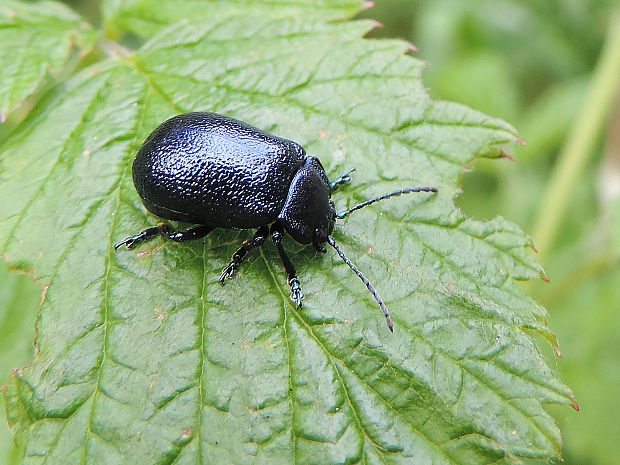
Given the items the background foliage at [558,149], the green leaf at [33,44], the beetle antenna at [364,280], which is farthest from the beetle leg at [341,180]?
the green leaf at [33,44]

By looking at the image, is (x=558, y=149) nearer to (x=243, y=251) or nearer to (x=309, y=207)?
(x=309, y=207)

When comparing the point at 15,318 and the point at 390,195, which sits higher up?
the point at 390,195

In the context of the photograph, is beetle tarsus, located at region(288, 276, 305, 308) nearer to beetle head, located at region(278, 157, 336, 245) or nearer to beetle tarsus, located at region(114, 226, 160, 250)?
beetle head, located at region(278, 157, 336, 245)

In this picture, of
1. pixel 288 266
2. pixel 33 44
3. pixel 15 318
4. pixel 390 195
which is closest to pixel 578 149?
pixel 390 195

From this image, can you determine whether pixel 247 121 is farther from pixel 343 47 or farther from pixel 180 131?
pixel 343 47

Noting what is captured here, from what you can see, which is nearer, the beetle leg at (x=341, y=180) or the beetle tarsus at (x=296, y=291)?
the beetle tarsus at (x=296, y=291)

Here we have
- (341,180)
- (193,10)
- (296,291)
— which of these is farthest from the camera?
(193,10)

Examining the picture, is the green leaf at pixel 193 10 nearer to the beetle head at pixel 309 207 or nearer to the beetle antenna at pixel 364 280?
the beetle head at pixel 309 207
